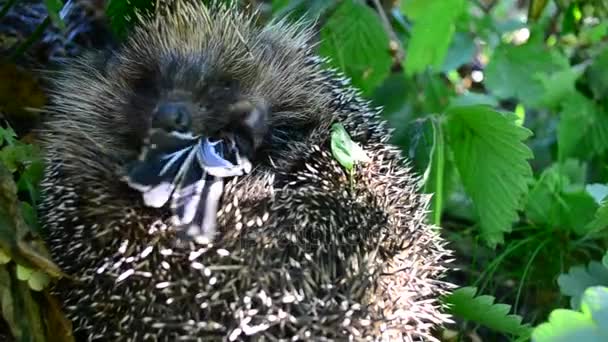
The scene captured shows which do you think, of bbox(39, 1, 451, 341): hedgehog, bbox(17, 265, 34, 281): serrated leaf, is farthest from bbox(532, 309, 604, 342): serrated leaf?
bbox(17, 265, 34, 281): serrated leaf

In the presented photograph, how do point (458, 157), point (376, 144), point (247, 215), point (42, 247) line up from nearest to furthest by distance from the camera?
point (247, 215)
point (42, 247)
point (376, 144)
point (458, 157)

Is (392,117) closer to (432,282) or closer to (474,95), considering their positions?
(474,95)

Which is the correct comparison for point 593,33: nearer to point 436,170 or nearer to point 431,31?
point 436,170

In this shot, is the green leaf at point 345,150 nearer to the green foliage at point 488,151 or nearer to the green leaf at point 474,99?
the green foliage at point 488,151

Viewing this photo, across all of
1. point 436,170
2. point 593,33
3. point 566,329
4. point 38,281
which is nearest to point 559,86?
point 593,33

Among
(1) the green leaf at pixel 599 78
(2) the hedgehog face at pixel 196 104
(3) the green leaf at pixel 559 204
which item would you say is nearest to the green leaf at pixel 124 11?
(2) the hedgehog face at pixel 196 104

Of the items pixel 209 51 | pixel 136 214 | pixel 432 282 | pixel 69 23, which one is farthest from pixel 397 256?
pixel 69 23

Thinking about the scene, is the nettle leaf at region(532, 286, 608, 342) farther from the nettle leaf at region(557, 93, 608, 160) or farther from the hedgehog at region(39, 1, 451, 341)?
the nettle leaf at region(557, 93, 608, 160)
